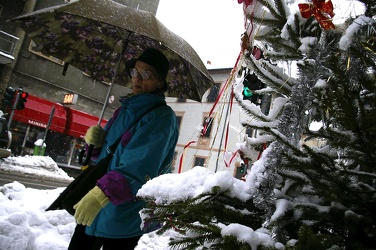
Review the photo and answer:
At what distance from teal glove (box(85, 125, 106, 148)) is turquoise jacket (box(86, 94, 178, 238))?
0.18 m

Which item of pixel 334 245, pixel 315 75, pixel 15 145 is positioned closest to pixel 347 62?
pixel 315 75

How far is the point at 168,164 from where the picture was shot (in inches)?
92.8

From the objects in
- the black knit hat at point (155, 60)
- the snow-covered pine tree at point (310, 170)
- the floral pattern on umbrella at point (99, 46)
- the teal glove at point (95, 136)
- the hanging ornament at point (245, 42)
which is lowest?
the teal glove at point (95, 136)

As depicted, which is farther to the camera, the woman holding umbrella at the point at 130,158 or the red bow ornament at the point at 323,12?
the woman holding umbrella at the point at 130,158

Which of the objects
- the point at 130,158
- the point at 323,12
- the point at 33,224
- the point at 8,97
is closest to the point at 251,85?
the point at 130,158

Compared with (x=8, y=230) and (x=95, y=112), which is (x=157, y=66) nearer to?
(x=8, y=230)

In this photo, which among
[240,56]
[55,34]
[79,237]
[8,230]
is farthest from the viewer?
[55,34]

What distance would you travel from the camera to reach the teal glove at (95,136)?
2.47 meters

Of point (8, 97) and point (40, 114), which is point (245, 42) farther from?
point (40, 114)

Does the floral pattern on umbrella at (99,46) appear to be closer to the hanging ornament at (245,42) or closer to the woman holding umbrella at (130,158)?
the woman holding umbrella at (130,158)

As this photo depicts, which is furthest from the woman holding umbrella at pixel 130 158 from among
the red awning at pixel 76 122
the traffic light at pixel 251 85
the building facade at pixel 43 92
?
the red awning at pixel 76 122

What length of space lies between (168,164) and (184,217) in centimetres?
134

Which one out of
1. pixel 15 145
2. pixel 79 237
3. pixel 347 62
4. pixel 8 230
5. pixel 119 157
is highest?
pixel 347 62

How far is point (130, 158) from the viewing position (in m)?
1.98
